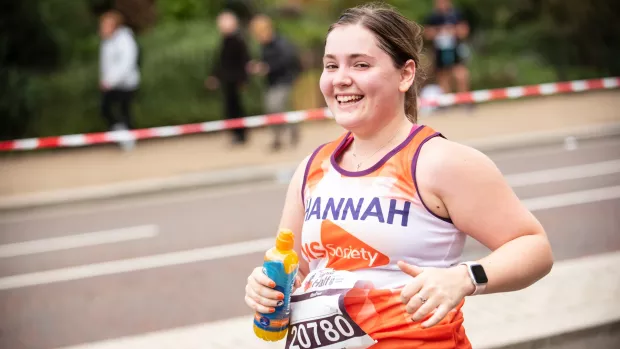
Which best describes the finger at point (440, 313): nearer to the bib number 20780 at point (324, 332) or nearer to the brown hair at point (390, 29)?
the bib number 20780 at point (324, 332)

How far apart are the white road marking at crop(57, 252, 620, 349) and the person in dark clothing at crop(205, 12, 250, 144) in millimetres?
9471

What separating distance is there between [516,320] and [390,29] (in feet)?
7.83

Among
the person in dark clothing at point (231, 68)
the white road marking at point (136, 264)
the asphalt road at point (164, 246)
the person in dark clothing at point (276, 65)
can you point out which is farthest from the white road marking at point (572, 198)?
the person in dark clothing at point (231, 68)

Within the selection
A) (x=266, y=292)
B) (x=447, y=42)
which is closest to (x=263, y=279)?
(x=266, y=292)

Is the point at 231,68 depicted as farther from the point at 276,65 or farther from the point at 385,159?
the point at 385,159

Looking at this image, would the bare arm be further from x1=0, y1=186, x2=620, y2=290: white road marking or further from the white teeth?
Result: x1=0, y1=186, x2=620, y2=290: white road marking

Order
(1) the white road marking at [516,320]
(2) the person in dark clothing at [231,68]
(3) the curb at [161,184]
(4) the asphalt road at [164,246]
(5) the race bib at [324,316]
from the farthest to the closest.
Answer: (2) the person in dark clothing at [231,68] < (3) the curb at [161,184] < (4) the asphalt road at [164,246] < (1) the white road marking at [516,320] < (5) the race bib at [324,316]

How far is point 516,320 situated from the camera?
15.5ft

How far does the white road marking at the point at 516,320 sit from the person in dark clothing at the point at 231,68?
9.47 m

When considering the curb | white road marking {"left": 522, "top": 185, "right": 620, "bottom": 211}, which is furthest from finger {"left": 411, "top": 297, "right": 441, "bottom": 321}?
the curb

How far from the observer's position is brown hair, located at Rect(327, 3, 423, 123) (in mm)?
2770

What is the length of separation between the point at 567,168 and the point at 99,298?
6.49m

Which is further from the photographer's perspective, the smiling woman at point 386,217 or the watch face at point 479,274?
the smiling woman at point 386,217

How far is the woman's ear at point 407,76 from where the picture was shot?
2.84 m
